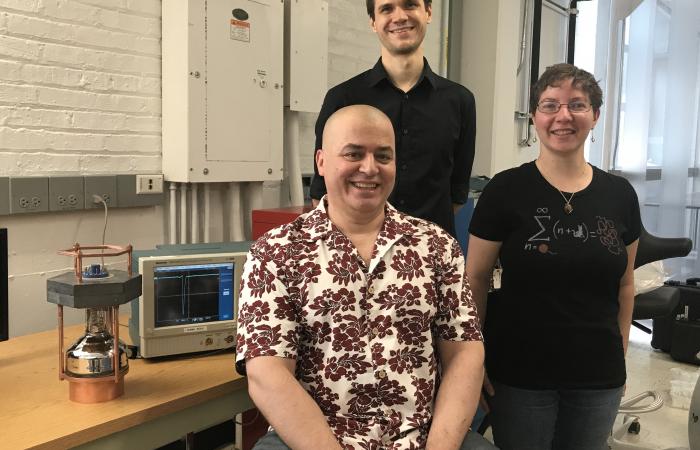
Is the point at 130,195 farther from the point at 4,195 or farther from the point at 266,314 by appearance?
the point at 266,314

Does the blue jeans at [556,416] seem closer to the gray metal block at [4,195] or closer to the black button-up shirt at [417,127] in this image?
the black button-up shirt at [417,127]

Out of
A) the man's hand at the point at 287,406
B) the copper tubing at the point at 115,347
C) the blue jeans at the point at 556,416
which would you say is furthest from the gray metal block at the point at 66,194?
the blue jeans at the point at 556,416

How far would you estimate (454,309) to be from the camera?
56.7 inches

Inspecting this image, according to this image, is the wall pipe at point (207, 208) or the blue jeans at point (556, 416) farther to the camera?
the wall pipe at point (207, 208)

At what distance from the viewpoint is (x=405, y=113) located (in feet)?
6.37

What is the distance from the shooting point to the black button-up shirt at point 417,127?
194 centimetres

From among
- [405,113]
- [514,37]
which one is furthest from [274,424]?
[514,37]

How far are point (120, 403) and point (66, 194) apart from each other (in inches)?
38.9

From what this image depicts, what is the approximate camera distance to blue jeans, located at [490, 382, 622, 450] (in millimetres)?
1607

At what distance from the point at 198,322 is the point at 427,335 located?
0.70 m

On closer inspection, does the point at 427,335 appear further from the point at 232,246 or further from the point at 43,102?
the point at 43,102

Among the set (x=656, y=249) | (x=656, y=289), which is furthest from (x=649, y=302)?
(x=656, y=249)

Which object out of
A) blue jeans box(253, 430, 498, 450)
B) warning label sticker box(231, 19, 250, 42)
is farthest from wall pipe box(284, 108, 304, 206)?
blue jeans box(253, 430, 498, 450)

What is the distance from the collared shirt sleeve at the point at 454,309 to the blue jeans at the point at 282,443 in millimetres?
226
